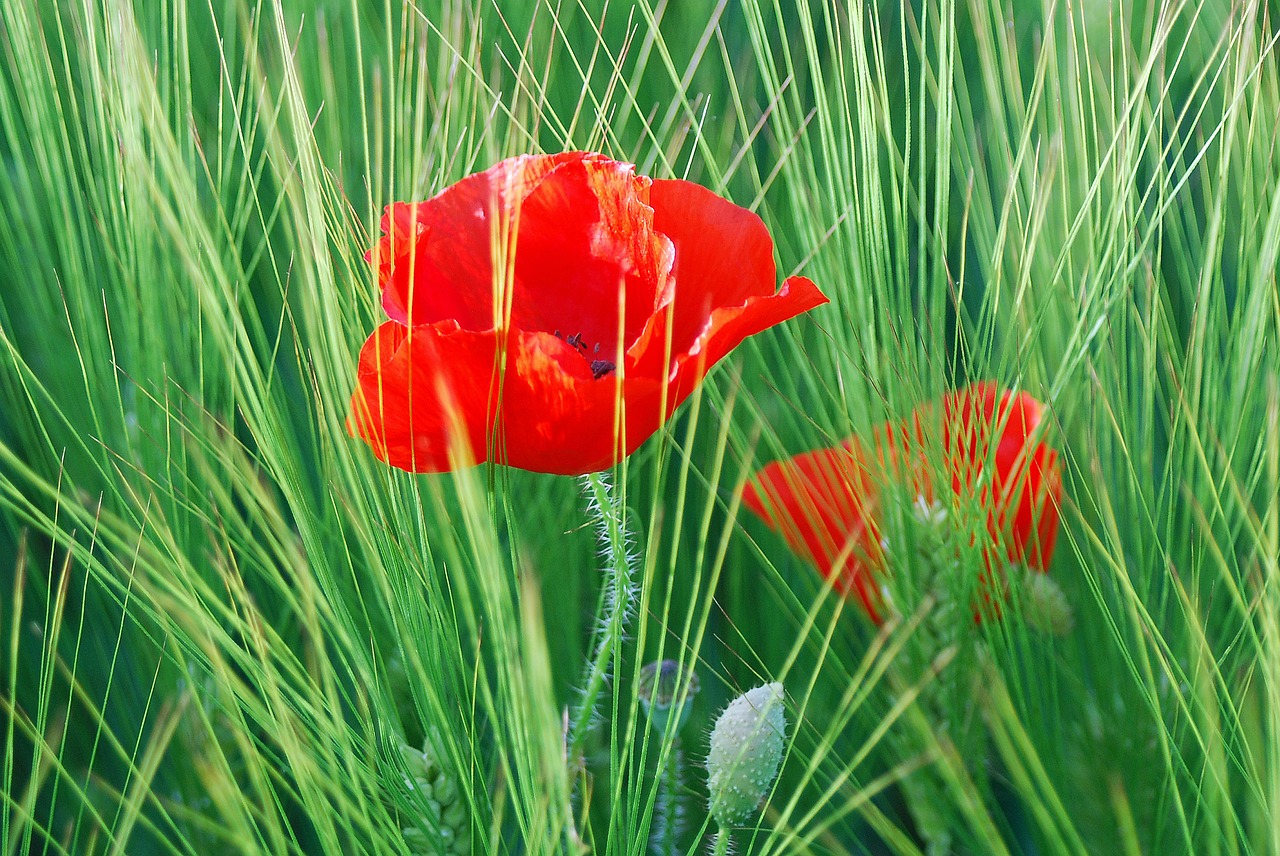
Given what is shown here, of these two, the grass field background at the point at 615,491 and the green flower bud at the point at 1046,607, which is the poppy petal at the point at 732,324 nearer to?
the grass field background at the point at 615,491

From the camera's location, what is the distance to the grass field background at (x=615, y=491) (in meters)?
0.30

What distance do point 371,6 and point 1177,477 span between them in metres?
0.42

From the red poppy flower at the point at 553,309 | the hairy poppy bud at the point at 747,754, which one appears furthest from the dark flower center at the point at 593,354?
the hairy poppy bud at the point at 747,754

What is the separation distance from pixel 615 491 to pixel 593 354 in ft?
0.17

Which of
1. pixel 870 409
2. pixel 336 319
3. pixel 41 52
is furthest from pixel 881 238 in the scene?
pixel 41 52

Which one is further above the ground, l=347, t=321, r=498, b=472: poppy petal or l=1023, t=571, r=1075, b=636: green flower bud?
l=347, t=321, r=498, b=472: poppy petal

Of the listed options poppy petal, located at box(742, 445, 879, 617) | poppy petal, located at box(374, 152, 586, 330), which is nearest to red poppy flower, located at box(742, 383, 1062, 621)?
poppy petal, located at box(742, 445, 879, 617)

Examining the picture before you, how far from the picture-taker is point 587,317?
0.37 metres

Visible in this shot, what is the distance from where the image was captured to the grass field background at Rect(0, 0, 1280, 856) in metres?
0.30

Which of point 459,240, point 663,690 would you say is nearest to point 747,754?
point 663,690

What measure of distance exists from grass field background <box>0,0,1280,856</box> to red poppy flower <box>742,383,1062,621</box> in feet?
0.04

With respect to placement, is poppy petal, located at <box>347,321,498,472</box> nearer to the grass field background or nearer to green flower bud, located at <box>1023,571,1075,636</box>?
the grass field background

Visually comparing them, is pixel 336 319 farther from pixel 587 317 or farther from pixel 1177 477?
pixel 1177 477

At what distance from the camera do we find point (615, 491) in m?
0.34
